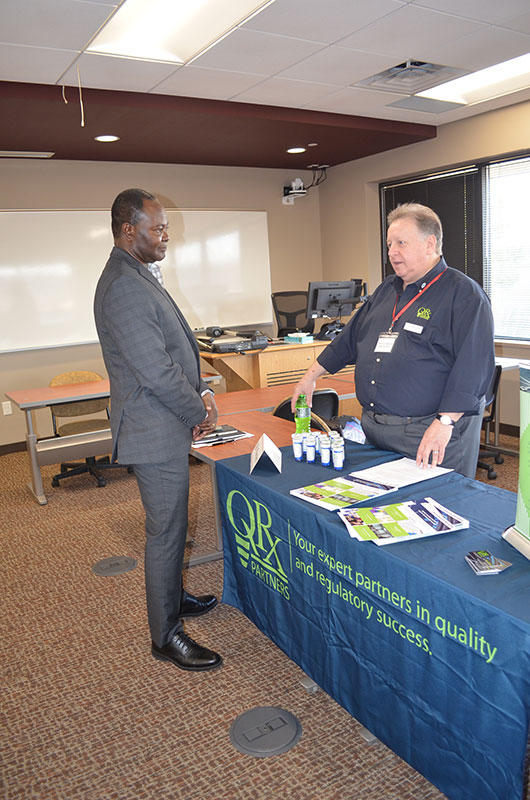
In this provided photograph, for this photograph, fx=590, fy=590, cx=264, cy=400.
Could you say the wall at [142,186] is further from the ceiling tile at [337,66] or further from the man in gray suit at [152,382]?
the man in gray suit at [152,382]

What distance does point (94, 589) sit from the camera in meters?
3.01

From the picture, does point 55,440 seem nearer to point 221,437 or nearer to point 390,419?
point 221,437

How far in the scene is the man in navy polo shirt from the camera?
204cm

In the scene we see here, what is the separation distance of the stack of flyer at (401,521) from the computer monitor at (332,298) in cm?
355

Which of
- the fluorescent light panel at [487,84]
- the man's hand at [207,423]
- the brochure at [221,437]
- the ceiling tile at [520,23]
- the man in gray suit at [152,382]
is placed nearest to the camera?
the man in gray suit at [152,382]

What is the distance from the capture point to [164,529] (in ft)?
6.93

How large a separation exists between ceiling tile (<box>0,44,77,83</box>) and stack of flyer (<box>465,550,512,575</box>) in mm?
3493

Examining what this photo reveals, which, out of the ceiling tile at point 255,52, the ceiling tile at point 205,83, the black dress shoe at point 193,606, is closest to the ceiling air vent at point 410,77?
the ceiling tile at point 255,52

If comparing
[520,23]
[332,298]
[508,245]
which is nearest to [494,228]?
[508,245]

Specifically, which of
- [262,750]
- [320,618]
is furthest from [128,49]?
[262,750]

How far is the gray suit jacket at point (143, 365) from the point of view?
6.26ft

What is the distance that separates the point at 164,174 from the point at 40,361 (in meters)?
2.39

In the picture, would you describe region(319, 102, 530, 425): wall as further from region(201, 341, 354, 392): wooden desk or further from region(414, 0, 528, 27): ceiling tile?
region(201, 341, 354, 392): wooden desk

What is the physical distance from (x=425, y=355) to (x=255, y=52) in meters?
2.55
